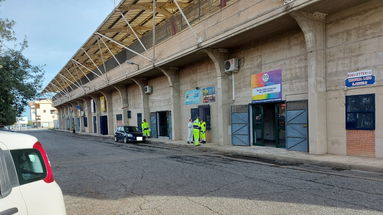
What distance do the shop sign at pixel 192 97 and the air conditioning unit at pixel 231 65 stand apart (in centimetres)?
396

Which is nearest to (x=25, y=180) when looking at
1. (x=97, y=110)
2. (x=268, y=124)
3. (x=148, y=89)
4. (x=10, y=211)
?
(x=10, y=211)

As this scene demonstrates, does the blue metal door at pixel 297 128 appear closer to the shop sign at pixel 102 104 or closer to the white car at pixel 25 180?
the white car at pixel 25 180

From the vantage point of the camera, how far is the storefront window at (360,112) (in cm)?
947

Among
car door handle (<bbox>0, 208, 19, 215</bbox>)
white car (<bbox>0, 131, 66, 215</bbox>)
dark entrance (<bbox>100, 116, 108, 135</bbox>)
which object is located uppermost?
white car (<bbox>0, 131, 66, 215</bbox>)

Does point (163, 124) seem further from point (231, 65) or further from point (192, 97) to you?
point (231, 65)

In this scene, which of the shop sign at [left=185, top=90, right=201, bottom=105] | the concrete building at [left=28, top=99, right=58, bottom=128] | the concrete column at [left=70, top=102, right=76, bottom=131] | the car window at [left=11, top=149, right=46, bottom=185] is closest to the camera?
the car window at [left=11, top=149, right=46, bottom=185]

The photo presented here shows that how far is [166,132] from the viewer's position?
24641 millimetres

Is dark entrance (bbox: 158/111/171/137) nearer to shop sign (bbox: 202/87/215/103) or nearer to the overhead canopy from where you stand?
the overhead canopy

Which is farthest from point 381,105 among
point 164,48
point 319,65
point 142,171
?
point 164,48

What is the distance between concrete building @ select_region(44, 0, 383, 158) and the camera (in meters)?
9.73

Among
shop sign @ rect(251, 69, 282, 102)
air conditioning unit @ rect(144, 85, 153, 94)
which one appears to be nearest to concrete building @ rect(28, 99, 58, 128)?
air conditioning unit @ rect(144, 85, 153, 94)

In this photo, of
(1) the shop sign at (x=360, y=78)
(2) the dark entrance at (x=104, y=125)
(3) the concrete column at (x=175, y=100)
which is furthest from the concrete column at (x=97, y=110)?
(1) the shop sign at (x=360, y=78)

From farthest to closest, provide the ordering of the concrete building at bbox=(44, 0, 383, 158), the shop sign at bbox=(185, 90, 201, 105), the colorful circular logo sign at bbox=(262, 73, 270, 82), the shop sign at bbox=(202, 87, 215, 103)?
the shop sign at bbox=(185, 90, 201, 105) → the shop sign at bbox=(202, 87, 215, 103) → the colorful circular logo sign at bbox=(262, 73, 270, 82) → the concrete building at bbox=(44, 0, 383, 158)

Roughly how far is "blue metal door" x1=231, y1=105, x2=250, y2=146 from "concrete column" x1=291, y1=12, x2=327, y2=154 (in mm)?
4331
